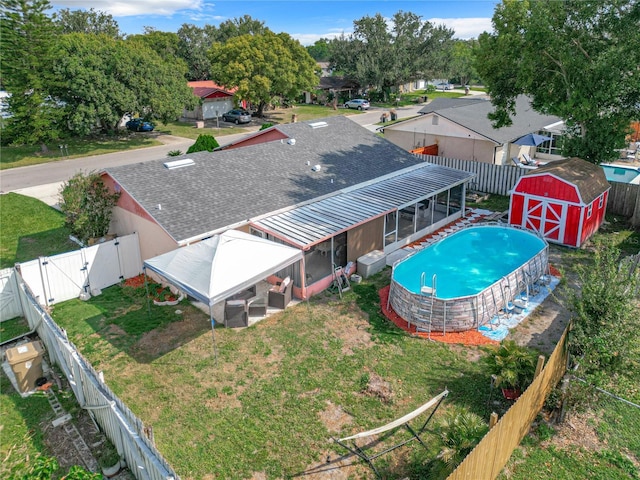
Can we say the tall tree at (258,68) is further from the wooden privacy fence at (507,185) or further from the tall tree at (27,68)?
the wooden privacy fence at (507,185)

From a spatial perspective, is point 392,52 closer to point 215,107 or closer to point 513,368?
point 215,107

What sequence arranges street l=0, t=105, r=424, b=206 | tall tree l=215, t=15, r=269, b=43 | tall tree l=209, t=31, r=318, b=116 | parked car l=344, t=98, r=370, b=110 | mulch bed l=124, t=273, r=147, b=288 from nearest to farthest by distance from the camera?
mulch bed l=124, t=273, r=147, b=288
street l=0, t=105, r=424, b=206
tall tree l=209, t=31, r=318, b=116
parked car l=344, t=98, r=370, b=110
tall tree l=215, t=15, r=269, b=43

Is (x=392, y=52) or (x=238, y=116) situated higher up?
(x=392, y=52)

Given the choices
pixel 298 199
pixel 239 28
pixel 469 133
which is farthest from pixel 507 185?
pixel 239 28

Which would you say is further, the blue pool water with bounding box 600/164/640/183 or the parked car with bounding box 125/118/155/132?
the parked car with bounding box 125/118/155/132

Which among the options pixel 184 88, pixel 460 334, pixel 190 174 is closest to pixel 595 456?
pixel 460 334

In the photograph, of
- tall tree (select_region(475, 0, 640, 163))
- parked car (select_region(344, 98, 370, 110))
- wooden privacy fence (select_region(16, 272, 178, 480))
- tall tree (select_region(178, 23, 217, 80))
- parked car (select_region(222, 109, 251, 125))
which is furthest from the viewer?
tall tree (select_region(178, 23, 217, 80))

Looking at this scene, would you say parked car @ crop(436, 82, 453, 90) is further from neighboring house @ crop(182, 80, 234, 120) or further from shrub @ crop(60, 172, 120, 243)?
shrub @ crop(60, 172, 120, 243)

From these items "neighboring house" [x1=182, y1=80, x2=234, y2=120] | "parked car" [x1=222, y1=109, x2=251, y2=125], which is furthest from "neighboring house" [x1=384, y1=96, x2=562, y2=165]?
"neighboring house" [x1=182, y1=80, x2=234, y2=120]

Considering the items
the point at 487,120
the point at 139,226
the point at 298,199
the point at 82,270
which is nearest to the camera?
the point at 82,270
